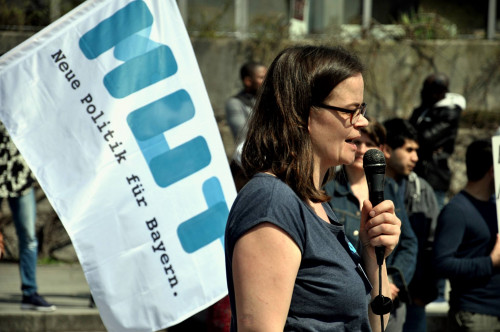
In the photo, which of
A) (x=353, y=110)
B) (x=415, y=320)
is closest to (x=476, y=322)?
(x=415, y=320)

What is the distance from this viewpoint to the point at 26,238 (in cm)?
693

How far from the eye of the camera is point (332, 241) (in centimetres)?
226

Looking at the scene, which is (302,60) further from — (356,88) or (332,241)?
(332,241)

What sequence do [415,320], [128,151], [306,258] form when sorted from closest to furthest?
[306,258] → [128,151] → [415,320]

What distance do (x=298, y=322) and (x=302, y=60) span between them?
29.8 inches

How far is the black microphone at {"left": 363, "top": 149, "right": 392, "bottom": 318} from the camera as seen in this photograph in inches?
97.9

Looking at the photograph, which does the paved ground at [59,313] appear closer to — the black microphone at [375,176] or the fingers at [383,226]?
the black microphone at [375,176]

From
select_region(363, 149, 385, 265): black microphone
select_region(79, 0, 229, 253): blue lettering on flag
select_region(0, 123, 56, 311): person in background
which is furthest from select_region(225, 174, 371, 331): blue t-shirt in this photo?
select_region(0, 123, 56, 311): person in background

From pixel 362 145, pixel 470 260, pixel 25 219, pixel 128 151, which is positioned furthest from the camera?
pixel 25 219

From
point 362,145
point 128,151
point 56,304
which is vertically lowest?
point 56,304

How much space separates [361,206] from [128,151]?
138cm

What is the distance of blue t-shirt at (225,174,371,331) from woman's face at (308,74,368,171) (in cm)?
18

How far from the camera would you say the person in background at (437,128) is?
7945 mm

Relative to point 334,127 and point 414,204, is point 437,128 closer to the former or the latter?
point 414,204
